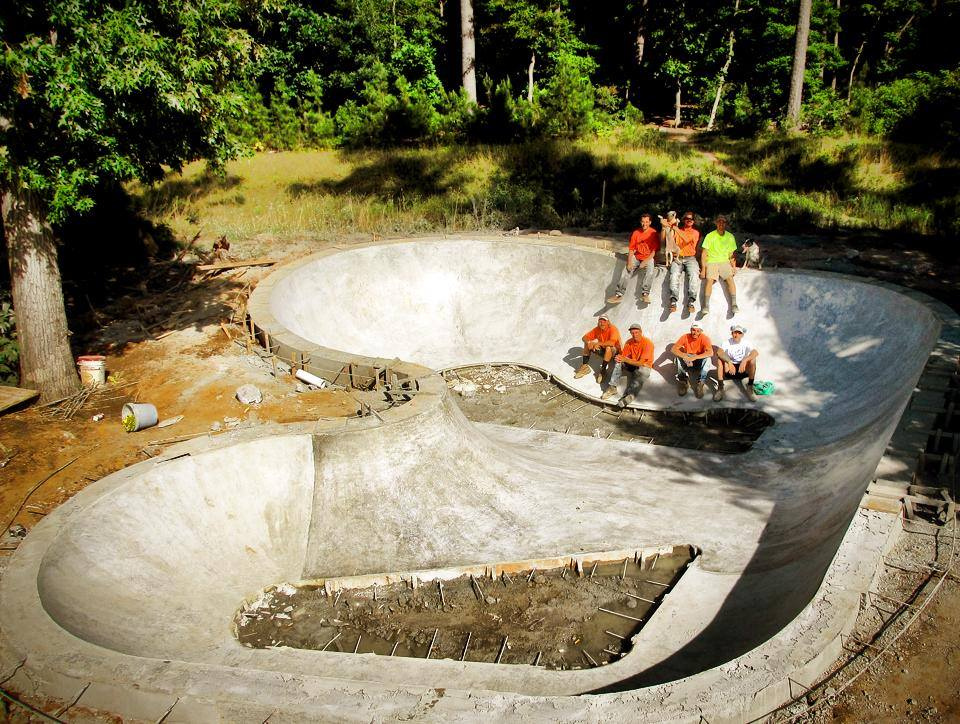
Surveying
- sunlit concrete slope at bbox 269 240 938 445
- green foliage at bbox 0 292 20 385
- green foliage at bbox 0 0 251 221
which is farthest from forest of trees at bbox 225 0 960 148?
green foliage at bbox 0 292 20 385

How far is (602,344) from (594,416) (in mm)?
1428

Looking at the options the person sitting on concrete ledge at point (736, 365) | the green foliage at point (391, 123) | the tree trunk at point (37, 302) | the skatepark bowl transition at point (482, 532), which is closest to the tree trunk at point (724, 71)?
the green foliage at point (391, 123)

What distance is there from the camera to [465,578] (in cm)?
833

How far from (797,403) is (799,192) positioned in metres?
12.0

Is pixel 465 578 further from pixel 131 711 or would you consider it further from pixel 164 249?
pixel 164 249

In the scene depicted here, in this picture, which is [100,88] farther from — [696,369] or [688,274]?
[688,274]

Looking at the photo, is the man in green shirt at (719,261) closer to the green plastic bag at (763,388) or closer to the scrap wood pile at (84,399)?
the green plastic bag at (763,388)

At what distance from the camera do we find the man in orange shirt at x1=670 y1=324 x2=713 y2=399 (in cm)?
1233

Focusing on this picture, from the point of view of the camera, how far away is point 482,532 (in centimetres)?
895

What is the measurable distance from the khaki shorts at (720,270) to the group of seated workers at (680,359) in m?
→ 0.93

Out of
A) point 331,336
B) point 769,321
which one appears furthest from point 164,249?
point 769,321

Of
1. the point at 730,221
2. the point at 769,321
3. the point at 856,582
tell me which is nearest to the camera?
the point at 856,582

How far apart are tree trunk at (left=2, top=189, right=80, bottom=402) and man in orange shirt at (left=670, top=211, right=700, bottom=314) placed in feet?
33.6

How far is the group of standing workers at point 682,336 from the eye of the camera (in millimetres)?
12344
